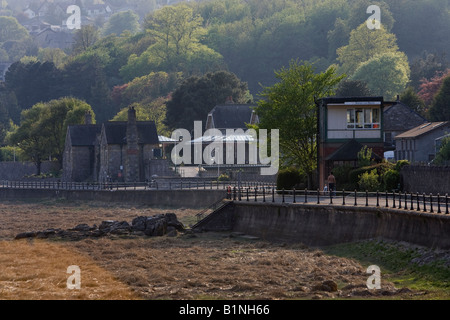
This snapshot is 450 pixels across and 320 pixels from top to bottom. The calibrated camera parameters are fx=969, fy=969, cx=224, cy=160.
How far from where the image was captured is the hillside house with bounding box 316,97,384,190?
62000 mm

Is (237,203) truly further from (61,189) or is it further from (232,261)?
(61,189)

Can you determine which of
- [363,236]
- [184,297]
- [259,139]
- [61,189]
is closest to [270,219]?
[363,236]

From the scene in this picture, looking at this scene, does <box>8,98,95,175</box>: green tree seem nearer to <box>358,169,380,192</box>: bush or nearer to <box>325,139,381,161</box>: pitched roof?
<box>325,139,381,161</box>: pitched roof

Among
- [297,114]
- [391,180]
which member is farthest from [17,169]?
[391,180]

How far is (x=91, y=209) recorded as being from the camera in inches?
3398

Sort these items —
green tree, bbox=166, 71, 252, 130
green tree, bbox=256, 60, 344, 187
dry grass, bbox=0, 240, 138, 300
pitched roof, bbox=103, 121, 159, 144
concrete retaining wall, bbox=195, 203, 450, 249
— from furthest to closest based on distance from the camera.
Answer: green tree, bbox=166, 71, 252, 130, pitched roof, bbox=103, 121, 159, 144, green tree, bbox=256, 60, 344, 187, concrete retaining wall, bbox=195, 203, 450, 249, dry grass, bbox=0, 240, 138, 300

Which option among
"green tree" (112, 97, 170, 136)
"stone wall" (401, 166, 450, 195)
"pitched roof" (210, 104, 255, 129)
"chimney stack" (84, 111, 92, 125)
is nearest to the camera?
"stone wall" (401, 166, 450, 195)

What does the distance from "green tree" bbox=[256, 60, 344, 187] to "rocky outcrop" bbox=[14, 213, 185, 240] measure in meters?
12.7

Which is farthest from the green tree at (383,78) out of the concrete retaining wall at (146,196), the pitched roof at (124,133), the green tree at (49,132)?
the concrete retaining wall at (146,196)

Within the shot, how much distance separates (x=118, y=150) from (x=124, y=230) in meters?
52.5

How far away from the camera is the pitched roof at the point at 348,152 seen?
60406 mm

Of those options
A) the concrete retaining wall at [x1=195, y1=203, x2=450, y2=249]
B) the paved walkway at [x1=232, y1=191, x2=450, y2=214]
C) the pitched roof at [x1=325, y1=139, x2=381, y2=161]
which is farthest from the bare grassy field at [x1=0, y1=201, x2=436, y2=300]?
the pitched roof at [x1=325, y1=139, x2=381, y2=161]

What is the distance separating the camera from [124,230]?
56.6 m

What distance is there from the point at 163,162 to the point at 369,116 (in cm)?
4691
